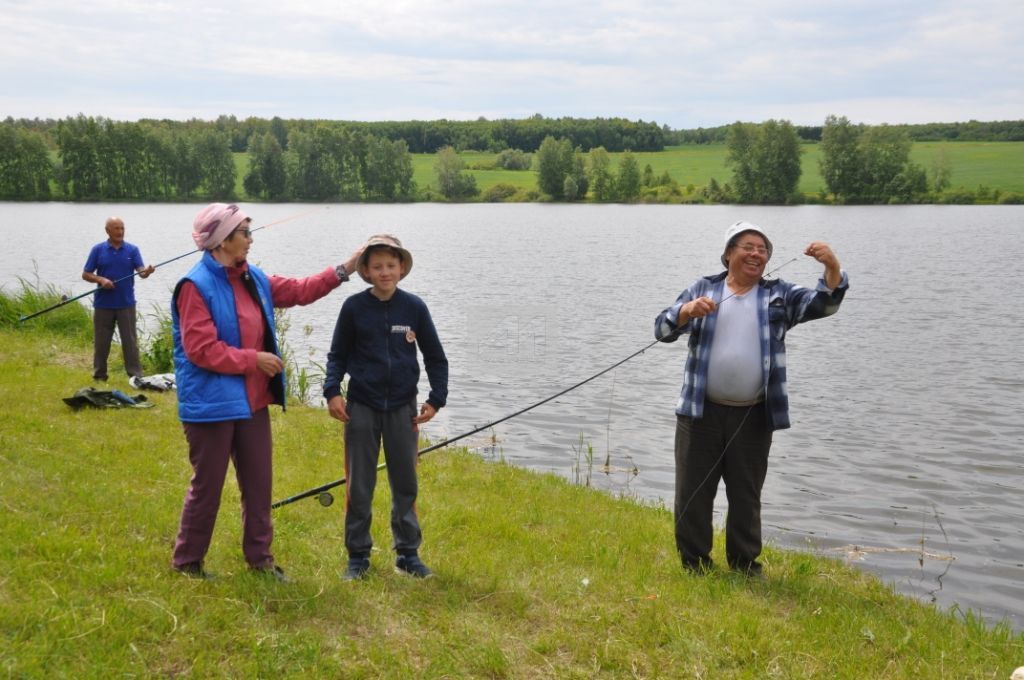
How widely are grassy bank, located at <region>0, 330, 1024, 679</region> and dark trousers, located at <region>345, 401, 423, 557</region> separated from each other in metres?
0.27

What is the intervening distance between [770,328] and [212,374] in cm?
345

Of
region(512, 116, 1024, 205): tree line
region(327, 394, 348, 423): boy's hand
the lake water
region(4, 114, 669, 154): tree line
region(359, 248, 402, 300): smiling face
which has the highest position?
region(4, 114, 669, 154): tree line

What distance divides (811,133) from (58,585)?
139 metres

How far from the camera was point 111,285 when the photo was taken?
12422mm

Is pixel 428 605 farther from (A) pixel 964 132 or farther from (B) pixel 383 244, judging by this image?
(A) pixel 964 132

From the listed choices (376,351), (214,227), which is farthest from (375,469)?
(214,227)

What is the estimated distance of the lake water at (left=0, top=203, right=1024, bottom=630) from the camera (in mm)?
9633

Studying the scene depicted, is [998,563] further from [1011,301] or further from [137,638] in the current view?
[1011,301]

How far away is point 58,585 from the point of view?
4672 millimetres

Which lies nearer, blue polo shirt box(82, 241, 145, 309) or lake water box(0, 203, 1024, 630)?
lake water box(0, 203, 1024, 630)

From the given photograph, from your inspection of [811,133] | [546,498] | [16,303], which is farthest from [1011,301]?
[811,133]

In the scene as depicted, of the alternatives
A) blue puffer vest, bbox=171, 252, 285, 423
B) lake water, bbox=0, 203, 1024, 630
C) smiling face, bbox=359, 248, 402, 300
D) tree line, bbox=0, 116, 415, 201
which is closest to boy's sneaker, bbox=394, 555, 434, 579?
blue puffer vest, bbox=171, 252, 285, 423

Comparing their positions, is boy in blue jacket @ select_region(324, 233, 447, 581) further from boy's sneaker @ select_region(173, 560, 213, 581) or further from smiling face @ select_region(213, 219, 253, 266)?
boy's sneaker @ select_region(173, 560, 213, 581)

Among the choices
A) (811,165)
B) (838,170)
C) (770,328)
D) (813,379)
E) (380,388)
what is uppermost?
(811,165)
